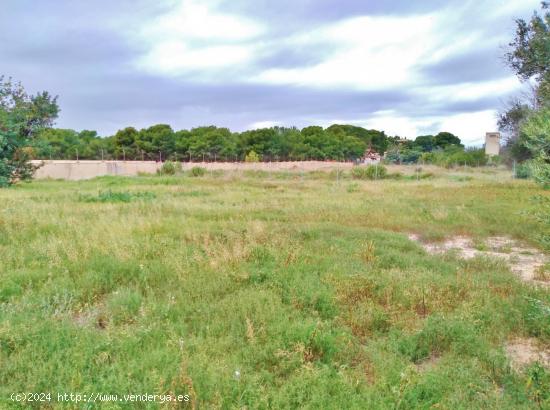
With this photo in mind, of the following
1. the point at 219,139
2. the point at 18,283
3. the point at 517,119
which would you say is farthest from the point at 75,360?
the point at 219,139

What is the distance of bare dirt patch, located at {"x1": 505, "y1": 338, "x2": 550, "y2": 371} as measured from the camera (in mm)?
3498

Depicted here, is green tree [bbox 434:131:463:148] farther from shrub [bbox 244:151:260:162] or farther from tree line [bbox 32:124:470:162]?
shrub [bbox 244:151:260:162]

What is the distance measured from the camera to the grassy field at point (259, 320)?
292cm

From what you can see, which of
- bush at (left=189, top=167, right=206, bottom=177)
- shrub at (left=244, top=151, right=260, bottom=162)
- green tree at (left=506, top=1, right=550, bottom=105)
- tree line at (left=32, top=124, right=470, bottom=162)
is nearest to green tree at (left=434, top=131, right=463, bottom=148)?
tree line at (left=32, top=124, right=470, bottom=162)

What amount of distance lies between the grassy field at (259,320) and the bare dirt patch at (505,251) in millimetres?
434

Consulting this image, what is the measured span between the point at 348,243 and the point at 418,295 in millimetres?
2575

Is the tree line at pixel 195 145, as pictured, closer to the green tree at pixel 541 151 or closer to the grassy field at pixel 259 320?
the grassy field at pixel 259 320

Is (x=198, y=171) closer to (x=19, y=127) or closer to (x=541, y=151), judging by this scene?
(x=19, y=127)

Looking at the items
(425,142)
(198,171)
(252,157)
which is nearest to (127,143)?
(252,157)

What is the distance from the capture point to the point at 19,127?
33.2ft

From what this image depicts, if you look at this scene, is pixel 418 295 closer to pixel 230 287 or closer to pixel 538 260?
pixel 230 287

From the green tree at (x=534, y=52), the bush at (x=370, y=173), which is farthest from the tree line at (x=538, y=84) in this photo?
the bush at (x=370, y=173)

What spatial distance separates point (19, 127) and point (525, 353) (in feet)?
39.1

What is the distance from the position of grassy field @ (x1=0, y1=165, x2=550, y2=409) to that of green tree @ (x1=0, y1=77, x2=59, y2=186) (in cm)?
331
